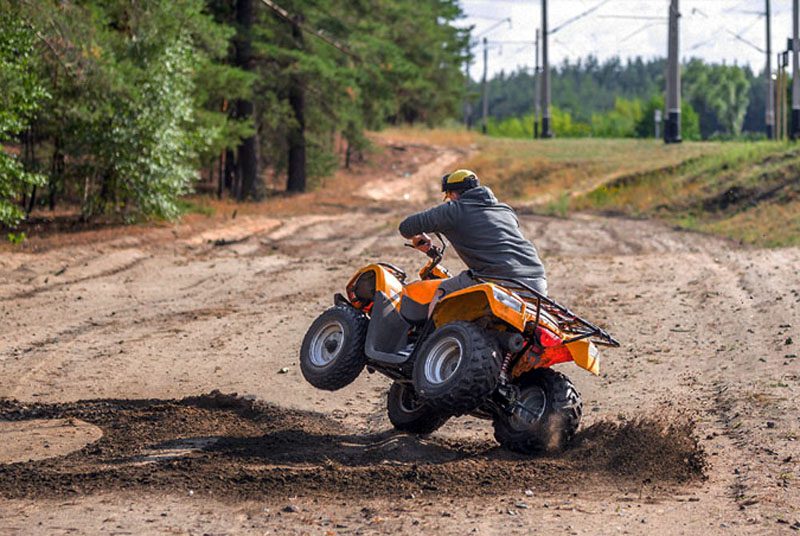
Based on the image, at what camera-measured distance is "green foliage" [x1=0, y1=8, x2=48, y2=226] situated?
19.5 meters

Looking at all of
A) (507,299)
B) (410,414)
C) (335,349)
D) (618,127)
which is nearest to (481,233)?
(507,299)

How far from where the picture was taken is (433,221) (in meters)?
8.59

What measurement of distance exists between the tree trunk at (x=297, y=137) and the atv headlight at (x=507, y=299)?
94.8ft

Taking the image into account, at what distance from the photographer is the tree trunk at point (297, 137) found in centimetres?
→ 3741

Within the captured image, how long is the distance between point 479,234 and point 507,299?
704mm

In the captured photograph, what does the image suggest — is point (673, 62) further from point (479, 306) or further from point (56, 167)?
point (479, 306)

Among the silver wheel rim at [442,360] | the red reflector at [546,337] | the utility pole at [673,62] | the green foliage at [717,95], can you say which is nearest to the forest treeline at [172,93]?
the utility pole at [673,62]

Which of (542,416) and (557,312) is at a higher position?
(557,312)

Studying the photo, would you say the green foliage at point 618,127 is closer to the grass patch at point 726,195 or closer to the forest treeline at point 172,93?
the forest treeline at point 172,93

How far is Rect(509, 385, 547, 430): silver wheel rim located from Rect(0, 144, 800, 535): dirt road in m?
0.25

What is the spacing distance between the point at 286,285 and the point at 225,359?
6.20 m

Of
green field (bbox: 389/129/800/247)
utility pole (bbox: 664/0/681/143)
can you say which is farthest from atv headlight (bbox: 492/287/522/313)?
utility pole (bbox: 664/0/681/143)

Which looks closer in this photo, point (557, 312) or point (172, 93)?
point (557, 312)

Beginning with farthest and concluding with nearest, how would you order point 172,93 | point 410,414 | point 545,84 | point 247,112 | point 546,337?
point 545,84
point 247,112
point 172,93
point 410,414
point 546,337
